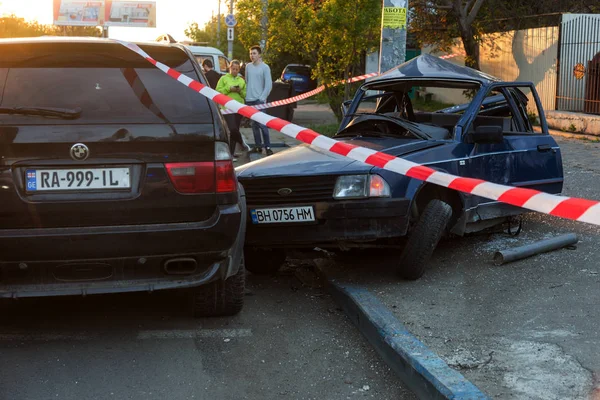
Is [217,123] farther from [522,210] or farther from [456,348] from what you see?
[522,210]

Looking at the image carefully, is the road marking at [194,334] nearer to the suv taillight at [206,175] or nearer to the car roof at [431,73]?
the suv taillight at [206,175]

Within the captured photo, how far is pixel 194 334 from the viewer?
5297 mm

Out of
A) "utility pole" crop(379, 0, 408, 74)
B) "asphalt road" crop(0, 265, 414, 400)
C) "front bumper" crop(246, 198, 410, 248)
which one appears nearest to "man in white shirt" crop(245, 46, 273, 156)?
"utility pole" crop(379, 0, 408, 74)

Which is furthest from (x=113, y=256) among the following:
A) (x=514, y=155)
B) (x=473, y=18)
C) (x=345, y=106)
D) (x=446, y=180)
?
(x=473, y=18)

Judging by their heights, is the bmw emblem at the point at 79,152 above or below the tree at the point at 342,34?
below

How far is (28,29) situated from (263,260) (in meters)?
80.1

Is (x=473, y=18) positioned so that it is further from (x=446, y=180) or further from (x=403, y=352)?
(x=403, y=352)

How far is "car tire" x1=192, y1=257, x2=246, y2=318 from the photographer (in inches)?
212

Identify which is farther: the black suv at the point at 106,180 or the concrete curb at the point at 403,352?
the black suv at the point at 106,180

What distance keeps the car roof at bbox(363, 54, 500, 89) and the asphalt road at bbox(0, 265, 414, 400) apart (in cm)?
221

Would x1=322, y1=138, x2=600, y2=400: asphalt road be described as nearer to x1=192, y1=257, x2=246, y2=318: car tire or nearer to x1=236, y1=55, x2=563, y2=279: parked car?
x1=236, y1=55, x2=563, y2=279: parked car

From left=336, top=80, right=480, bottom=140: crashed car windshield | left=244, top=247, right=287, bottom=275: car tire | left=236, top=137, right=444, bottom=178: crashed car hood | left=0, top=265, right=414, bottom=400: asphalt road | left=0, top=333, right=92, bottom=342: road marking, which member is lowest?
left=0, top=333, right=92, bottom=342: road marking

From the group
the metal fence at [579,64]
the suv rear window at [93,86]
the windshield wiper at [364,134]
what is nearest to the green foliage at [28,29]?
the metal fence at [579,64]

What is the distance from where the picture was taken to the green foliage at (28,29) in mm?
71938
